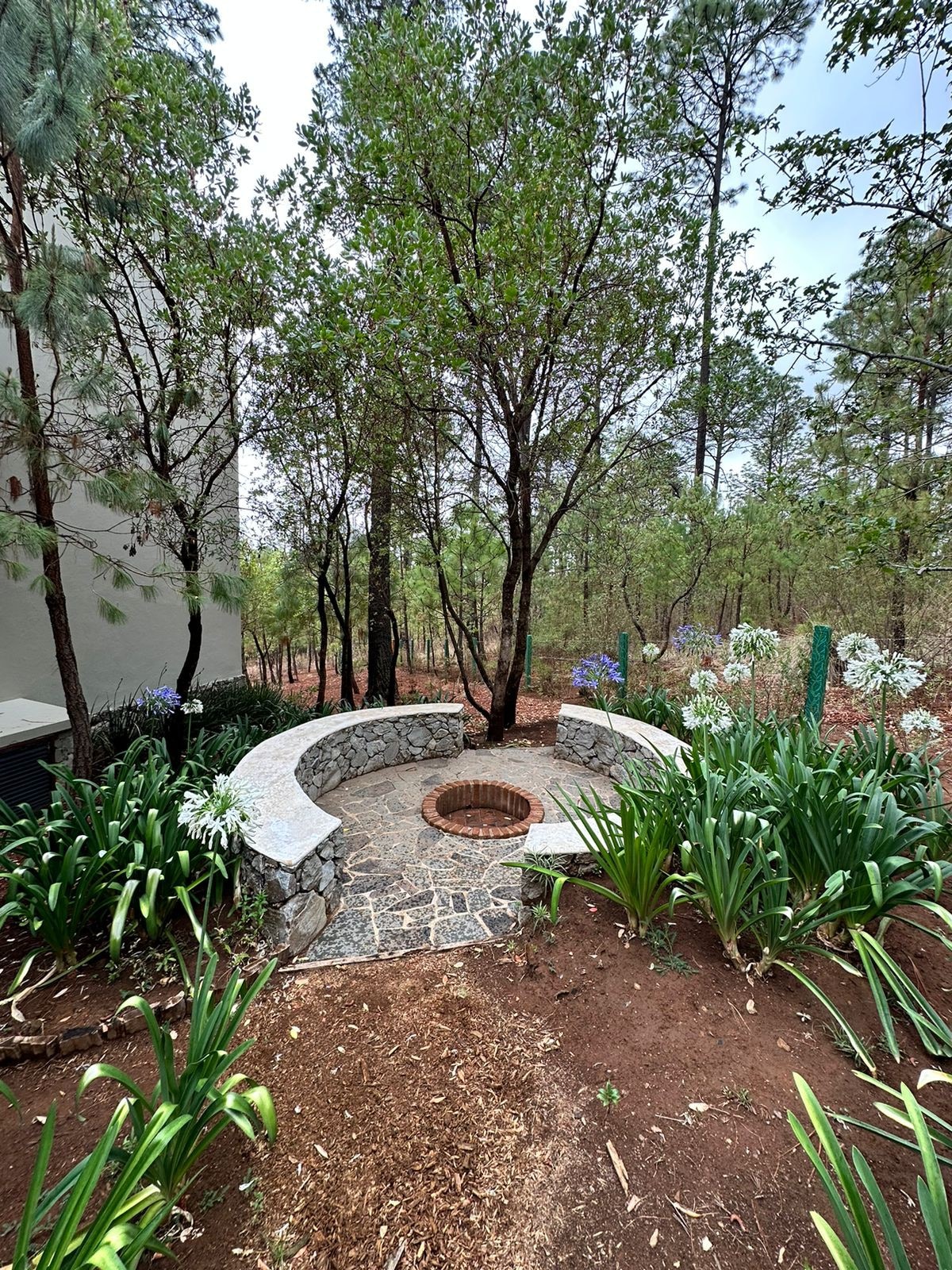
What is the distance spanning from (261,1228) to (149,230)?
5764 millimetres

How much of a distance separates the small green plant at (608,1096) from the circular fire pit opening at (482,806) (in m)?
2.02

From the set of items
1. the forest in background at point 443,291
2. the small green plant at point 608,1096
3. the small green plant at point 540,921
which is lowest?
the small green plant at point 608,1096

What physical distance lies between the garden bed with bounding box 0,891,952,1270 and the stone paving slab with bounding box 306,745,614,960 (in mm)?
369

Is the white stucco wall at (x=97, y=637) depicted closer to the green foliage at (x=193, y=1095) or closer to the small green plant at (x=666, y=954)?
the green foliage at (x=193, y=1095)

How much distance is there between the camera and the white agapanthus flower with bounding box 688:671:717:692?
9.60 ft

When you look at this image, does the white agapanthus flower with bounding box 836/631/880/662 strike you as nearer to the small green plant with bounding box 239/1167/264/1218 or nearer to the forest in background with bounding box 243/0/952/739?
the forest in background with bounding box 243/0/952/739

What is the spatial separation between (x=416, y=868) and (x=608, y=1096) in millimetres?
1738

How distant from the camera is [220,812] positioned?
2111 mm

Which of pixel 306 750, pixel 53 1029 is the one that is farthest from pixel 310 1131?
pixel 306 750

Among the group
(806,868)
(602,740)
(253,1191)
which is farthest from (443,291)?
(253,1191)

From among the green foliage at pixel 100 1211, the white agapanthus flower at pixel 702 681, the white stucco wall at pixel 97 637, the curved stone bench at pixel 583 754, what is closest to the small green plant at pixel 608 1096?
the curved stone bench at pixel 583 754

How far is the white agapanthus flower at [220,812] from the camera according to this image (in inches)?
80.7

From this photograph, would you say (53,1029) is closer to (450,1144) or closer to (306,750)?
(450,1144)

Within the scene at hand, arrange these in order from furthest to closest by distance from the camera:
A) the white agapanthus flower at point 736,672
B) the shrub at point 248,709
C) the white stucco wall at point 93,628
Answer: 1. the shrub at point 248,709
2. the white stucco wall at point 93,628
3. the white agapanthus flower at point 736,672
